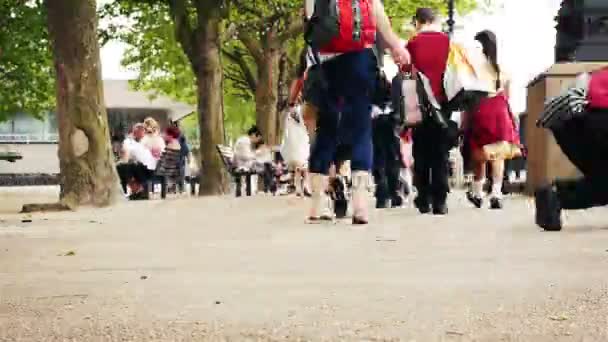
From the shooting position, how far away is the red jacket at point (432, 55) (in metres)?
12.5

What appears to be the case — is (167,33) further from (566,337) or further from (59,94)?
(566,337)

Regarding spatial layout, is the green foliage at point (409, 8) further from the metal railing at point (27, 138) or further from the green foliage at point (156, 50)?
the metal railing at point (27, 138)

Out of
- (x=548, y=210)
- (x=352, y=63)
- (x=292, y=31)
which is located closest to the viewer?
(x=548, y=210)

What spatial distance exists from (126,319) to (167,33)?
101 ft

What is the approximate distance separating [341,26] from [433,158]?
2.68m

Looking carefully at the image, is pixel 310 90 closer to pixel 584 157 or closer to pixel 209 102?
pixel 584 157

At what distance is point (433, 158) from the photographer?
12.7m

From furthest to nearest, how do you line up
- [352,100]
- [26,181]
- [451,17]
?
[26,181], [451,17], [352,100]

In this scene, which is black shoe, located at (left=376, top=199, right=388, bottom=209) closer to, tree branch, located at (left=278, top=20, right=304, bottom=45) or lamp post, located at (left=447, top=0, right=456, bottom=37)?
tree branch, located at (left=278, top=20, right=304, bottom=45)

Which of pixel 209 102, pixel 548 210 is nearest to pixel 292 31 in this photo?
pixel 209 102

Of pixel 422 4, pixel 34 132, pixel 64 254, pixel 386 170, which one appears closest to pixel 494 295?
pixel 64 254

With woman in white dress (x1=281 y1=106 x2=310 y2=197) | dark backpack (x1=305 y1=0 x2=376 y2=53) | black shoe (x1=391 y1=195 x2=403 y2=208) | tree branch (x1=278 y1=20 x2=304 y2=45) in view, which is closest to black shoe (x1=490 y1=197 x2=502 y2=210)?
black shoe (x1=391 y1=195 x2=403 y2=208)

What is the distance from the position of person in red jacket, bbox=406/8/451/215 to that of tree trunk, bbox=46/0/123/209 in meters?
5.17

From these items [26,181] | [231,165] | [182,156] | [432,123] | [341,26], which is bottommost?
[26,181]
